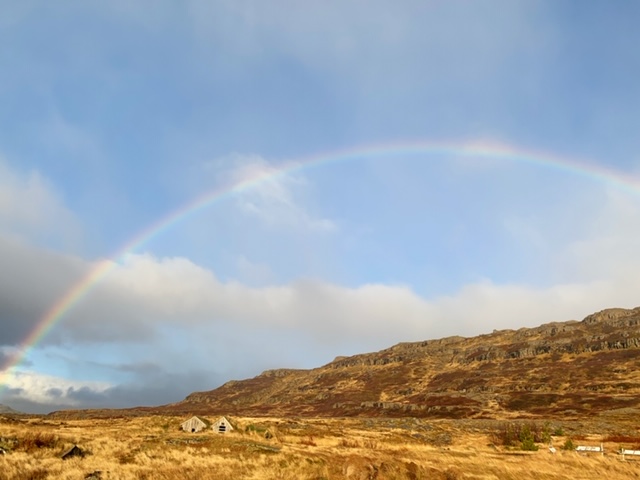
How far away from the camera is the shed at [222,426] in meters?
57.8

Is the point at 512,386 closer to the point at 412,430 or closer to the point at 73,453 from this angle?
the point at 412,430

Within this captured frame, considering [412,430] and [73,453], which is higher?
[73,453]

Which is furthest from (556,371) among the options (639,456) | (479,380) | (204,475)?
(204,475)

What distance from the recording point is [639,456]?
33812 mm

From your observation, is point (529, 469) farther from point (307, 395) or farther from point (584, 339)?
point (584, 339)

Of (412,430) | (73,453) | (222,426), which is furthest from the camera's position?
(412,430)

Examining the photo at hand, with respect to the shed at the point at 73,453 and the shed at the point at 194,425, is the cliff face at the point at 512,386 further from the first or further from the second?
the shed at the point at 73,453

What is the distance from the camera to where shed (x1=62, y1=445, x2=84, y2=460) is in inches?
973

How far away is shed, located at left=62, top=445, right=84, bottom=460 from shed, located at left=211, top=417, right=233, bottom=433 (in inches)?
1328

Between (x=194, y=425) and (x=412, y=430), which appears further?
(x=412, y=430)

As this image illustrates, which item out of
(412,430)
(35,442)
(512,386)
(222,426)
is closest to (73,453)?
(35,442)

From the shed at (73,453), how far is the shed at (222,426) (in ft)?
111

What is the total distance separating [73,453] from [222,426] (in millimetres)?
35822

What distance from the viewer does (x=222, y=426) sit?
193 ft
